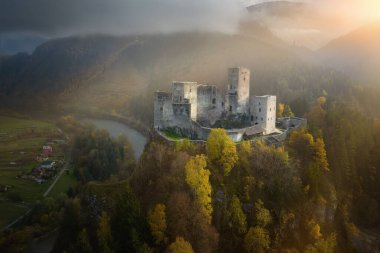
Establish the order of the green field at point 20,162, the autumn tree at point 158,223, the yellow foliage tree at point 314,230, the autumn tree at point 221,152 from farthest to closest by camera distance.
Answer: the green field at point 20,162
the yellow foliage tree at point 314,230
the autumn tree at point 221,152
the autumn tree at point 158,223

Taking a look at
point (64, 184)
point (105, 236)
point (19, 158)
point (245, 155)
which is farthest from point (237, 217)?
point (19, 158)

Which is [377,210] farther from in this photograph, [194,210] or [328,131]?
[194,210]

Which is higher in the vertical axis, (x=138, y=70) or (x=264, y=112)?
(x=138, y=70)

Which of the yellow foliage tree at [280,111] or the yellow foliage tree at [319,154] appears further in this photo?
the yellow foliage tree at [280,111]

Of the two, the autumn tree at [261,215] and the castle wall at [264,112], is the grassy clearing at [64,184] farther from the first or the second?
the autumn tree at [261,215]

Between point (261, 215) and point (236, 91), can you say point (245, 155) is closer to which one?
point (261, 215)

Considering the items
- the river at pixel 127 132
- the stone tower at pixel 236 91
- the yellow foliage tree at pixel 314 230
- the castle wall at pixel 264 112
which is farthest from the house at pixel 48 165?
the yellow foliage tree at pixel 314 230

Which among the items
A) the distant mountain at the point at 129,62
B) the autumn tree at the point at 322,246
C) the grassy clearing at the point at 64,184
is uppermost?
the distant mountain at the point at 129,62
